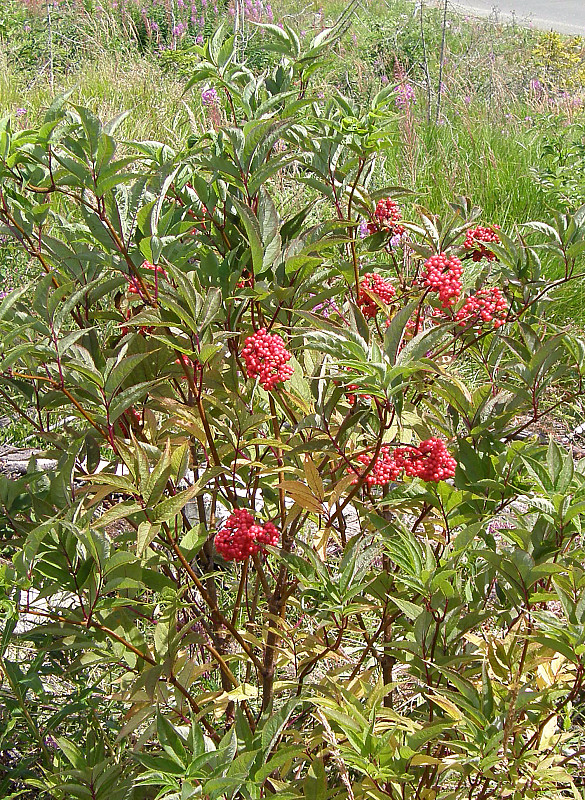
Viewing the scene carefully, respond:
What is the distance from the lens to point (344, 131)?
1.30m

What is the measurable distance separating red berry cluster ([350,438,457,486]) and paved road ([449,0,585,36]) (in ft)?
39.2

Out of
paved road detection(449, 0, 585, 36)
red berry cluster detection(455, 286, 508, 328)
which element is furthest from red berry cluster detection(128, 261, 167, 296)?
paved road detection(449, 0, 585, 36)

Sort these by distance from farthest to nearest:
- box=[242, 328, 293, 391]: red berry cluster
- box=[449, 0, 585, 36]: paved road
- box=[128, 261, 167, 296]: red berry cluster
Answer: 1. box=[449, 0, 585, 36]: paved road
2. box=[128, 261, 167, 296]: red berry cluster
3. box=[242, 328, 293, 391]: red berry cluster

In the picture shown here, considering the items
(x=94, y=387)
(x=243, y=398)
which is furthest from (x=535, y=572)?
(x=94, y=387)

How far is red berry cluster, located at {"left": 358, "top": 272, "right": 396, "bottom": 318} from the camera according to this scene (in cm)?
151

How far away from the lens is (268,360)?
1117 millimetres

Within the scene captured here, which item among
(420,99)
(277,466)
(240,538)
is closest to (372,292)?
(277,466)

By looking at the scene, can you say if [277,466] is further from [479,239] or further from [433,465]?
[479,239]

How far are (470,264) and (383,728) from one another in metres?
0.89

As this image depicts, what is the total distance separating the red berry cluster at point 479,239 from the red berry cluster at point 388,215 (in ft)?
0.48

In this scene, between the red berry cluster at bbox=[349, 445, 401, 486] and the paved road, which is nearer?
the red berry cluster at bbox=[349, 445, 401, 486]

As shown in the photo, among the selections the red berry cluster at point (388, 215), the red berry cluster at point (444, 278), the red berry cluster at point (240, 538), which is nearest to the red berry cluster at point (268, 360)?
the red berry cluster at point (240, 538)

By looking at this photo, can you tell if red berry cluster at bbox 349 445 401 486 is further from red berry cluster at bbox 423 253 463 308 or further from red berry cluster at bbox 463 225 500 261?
red berry cluster at bbox 463 225 500 261

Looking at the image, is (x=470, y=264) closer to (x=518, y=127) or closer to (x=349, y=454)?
(x=349, y=454)
